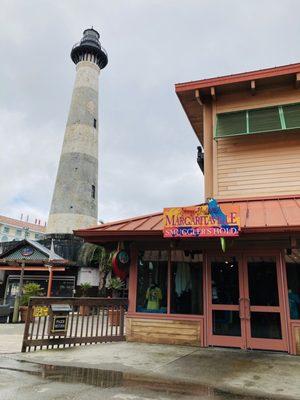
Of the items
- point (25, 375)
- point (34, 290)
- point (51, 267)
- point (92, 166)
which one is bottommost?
point (25, 375)

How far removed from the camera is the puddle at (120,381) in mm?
4566

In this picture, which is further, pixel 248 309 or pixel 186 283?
pixel 186 283

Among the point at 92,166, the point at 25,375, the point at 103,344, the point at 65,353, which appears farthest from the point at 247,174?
the point at 92,166

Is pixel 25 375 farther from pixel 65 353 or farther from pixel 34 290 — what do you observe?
pixel 34 290

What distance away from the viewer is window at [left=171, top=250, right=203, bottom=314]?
8.59 meters

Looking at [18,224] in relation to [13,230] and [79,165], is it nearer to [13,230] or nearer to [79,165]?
[13,230]

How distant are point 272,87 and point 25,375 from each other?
9937 millimetres

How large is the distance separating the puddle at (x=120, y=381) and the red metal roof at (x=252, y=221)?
129 inches

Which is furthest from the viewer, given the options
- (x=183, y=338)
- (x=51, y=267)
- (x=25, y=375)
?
(x=51, y=267)

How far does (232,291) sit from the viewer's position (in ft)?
27.4

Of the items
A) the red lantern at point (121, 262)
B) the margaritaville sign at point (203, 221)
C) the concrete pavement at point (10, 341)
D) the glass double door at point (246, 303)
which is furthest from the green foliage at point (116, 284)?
the margaritaville sign at point (203, 221)

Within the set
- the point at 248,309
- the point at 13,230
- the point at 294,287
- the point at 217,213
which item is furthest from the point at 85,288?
the point at 13,230

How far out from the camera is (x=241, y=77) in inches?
405

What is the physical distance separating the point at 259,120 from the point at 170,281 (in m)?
5.40
